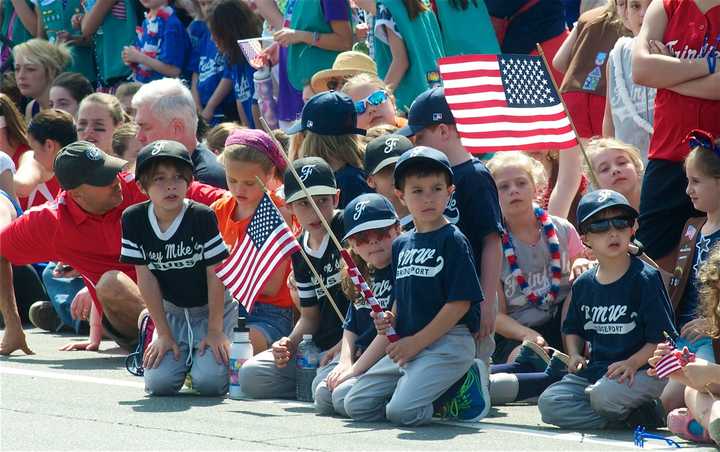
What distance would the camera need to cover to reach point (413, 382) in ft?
22.8

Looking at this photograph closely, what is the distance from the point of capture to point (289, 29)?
37.1 ft

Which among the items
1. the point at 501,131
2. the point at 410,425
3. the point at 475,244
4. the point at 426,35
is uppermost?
the point at 426,35

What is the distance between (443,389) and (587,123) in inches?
134

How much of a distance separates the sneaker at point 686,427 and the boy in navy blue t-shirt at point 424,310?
0.99 meters

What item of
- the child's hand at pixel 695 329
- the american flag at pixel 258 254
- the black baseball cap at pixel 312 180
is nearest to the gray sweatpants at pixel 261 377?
the american flag at pixel 258 254

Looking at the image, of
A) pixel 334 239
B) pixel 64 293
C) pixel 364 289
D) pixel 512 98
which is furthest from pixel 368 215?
pixel 64 293

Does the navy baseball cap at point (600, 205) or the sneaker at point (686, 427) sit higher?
the navy baseball cap at point (600, 205)

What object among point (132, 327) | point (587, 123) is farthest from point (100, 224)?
point (587, 123)

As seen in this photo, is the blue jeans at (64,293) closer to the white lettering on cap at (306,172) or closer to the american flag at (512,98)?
the white lettering on cap at (306,172)

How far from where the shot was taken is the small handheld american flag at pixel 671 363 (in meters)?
6.17

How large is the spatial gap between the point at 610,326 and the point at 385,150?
69.6 inches

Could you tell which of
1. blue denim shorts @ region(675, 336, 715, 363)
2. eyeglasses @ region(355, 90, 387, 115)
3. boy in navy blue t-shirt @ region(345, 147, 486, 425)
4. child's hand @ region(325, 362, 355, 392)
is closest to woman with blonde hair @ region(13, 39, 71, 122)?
eyeglasses @ region(355, 90, 387, 115)

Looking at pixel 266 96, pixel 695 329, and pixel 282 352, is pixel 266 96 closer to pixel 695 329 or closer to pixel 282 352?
pixel 282 352

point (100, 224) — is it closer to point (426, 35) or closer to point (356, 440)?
point (426, 35)
